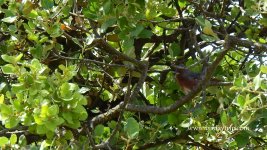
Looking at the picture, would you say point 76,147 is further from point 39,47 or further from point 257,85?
point 257,85

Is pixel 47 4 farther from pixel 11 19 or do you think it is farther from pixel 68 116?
pixel 68 116

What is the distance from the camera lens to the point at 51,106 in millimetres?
1484

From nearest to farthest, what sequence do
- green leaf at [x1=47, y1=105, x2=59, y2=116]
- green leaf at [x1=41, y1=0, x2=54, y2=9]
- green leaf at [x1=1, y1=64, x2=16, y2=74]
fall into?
1. green leaf at [x1=47, y1=105, x2=59, y2=116]
2. green leaf at [x1=1, y1=64, x2=16, y2=74]
3. green leaf at [x1=41, y1=0, x2=54, y2=9]

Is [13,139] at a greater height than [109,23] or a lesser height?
lesser

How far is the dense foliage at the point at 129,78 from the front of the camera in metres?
1.58

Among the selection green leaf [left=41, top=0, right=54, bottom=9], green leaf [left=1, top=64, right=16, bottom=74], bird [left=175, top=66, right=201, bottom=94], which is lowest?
bird [left=175, top=66, right=201, bottom=94]

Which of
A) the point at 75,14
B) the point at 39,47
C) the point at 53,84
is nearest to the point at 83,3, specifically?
the point at 75,14

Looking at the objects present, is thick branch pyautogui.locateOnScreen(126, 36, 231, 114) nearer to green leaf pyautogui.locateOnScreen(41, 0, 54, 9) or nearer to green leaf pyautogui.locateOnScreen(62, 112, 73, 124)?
green leaf pyautogui.locateOnScreen(62, 112, 73, 124)

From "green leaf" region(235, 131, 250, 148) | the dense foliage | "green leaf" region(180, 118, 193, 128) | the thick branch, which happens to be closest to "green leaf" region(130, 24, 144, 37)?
the dense foliage

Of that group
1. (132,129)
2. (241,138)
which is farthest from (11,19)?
(241,138)

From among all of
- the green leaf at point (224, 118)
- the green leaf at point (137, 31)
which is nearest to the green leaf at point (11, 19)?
the green leaf at point (137, 31)

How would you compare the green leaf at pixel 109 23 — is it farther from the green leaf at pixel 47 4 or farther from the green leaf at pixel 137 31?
the green leaf at pixel 47 4

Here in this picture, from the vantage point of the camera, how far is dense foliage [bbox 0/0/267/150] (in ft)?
5.19

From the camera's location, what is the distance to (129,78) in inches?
72.2
